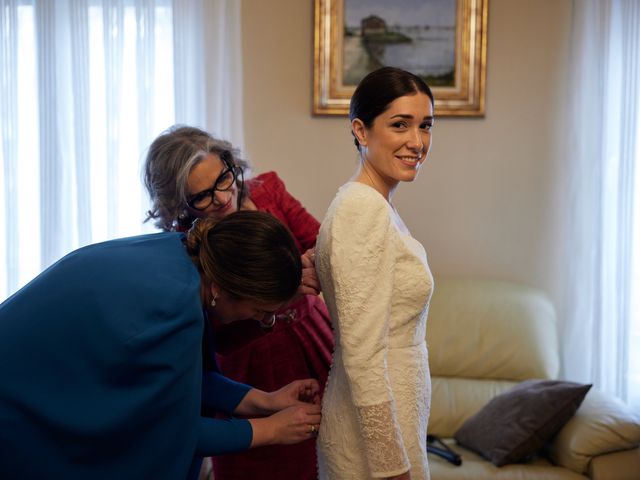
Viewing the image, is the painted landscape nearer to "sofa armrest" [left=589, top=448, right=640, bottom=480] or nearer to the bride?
"sofa armrest" [left=589, top=448, right=640, bottom=480]

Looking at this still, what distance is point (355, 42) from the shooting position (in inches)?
140

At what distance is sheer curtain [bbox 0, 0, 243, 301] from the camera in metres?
3.47

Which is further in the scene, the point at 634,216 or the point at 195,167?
the point at 634,216

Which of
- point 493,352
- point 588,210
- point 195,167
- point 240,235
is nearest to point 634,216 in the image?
point 588,210

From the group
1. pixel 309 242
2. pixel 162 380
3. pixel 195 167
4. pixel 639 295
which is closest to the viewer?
pixel 162 380

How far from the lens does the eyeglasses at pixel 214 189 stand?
1908 mm

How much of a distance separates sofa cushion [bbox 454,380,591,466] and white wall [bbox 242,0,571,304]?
899mm

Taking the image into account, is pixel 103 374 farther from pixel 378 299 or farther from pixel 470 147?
pixel 470 147

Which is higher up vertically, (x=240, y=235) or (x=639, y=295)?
(x=240, y=235)

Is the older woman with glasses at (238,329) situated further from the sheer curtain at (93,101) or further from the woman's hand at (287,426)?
the sheer curtain at (93,101)

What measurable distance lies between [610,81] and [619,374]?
1381mm

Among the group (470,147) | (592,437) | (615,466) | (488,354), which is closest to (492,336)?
(488,354)

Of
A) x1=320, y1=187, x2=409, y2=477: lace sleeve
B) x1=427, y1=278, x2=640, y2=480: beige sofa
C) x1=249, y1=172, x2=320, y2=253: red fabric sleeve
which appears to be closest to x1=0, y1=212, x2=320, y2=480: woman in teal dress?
x1=320, y1=187, x2=409, y2=477: lace sleeve

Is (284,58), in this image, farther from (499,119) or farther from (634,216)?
(634,216)
